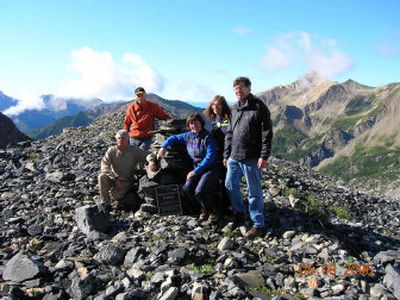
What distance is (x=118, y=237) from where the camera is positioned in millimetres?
14750

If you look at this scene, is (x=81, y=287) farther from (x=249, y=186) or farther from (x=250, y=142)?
(x=250, y=142)

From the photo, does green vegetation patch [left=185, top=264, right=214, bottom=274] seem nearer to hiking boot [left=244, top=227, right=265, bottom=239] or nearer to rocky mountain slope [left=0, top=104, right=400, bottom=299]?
rocky mountain slope [left=0, top=104, right=400, bottom=299]

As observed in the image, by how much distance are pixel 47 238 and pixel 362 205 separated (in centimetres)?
1917

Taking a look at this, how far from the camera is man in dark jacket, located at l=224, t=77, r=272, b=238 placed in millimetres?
13812

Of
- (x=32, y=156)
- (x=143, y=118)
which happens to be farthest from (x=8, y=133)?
(x=143, y=118)

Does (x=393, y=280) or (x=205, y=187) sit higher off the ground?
(x=205, y=187)

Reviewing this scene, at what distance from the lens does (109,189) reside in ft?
57.8

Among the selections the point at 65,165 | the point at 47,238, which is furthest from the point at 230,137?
the point at 65,165

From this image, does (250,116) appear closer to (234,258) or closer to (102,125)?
(234,258)

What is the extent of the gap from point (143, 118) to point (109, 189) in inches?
158

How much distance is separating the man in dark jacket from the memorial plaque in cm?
270

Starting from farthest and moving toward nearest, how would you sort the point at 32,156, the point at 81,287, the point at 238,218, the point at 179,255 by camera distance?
1. the point at 32,156
2. the point at 238,218
3. the point at 179,255
4. the point at 81,287

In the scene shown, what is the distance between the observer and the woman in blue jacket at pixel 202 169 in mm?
15233

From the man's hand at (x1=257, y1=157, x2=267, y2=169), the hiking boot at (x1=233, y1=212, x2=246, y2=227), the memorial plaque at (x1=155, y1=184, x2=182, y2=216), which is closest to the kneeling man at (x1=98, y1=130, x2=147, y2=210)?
the memorial plaque at (x1=155, y1=184, x2=182, y2=216)
